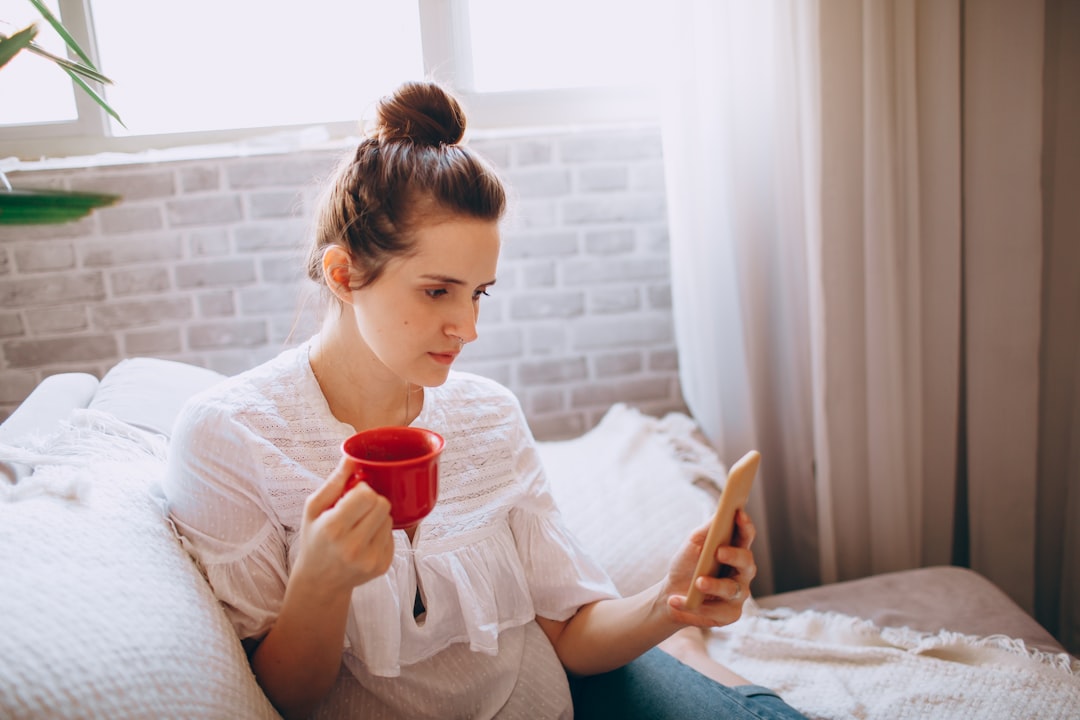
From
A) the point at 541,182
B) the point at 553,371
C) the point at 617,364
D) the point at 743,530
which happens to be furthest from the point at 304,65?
the point at 743,530

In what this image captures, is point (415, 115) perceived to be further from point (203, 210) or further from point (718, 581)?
point (203, 210)

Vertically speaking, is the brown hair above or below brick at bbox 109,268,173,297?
above

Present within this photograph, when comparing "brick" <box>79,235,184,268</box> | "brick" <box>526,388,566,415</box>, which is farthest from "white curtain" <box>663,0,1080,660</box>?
"brick" <box>79,235,184,268</box>

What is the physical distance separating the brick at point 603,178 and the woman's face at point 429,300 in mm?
1007

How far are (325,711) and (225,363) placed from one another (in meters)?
1.13

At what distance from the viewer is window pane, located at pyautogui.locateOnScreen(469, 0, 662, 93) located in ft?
6.40

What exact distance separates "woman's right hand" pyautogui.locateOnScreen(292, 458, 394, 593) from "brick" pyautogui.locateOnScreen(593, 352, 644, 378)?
4.41 feet

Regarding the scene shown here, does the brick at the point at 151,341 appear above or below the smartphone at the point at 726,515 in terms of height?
above

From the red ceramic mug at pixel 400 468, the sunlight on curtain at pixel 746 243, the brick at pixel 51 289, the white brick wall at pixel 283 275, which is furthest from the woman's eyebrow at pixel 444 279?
the brick at pixel 51 289

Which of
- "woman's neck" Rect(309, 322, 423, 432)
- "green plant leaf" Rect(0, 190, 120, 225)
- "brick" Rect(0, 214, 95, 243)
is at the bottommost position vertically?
"woman's neck" Rect(309, 322, 423, 432)

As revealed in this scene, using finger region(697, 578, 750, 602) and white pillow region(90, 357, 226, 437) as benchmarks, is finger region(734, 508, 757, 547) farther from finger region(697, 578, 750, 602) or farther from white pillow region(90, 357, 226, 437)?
white pillow region(90, 357, 226, 437)

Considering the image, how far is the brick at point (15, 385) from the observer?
1.81m

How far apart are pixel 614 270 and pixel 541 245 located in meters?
0.21

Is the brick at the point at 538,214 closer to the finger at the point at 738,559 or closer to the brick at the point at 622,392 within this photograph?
the brick at the point at 622,392
